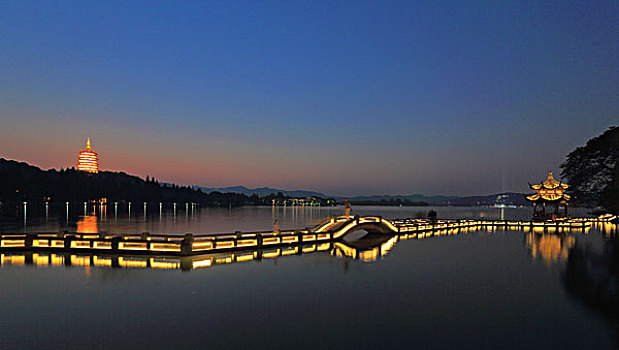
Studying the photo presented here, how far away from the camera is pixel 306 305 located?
14.2 metres

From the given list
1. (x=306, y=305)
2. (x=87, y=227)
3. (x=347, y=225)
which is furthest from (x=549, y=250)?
(x=87, y=227)


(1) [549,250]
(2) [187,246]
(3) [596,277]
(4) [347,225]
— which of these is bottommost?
(1) [549,250]

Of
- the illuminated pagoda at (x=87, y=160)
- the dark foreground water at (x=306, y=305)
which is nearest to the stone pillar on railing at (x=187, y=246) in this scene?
the dark foreground water at (x=306, y=305)

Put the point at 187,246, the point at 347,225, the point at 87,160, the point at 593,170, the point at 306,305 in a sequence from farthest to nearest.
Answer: the point at 87,160 → the point at 593,170 → the point at 347,225 → the point at 187,246 → the point at 306,305

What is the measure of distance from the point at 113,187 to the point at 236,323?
20599cm

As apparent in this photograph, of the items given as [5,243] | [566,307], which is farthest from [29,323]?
[566,307]

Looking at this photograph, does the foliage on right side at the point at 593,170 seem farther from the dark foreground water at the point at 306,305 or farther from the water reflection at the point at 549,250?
the dark foreground water at the point at 306,305

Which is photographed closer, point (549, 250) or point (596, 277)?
point (596, 277)

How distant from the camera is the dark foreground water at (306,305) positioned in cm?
1075

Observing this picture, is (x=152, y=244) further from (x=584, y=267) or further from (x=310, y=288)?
(x=584, y=267)

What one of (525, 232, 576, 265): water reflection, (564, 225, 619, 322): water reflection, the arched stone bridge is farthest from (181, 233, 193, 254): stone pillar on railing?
(525, 232, 576, 265): water reflection

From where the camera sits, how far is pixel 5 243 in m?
23.4

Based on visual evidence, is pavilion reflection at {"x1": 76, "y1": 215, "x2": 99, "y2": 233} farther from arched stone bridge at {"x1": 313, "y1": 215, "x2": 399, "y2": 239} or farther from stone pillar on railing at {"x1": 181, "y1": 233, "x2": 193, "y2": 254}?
stone pillar on railing at {"x1": 181, "y1": 233, "x2": 193, "y2": 254}

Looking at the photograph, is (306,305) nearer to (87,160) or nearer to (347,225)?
(347,225)
